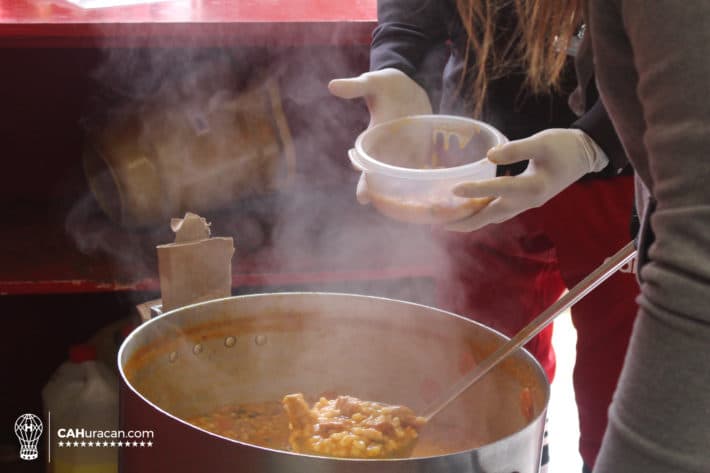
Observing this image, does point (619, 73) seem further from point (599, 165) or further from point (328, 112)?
point (328, 112)

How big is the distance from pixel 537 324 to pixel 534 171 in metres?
0.36

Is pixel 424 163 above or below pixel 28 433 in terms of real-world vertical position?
above

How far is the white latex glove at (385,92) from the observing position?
5.13ft

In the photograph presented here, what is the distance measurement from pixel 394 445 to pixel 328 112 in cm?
128

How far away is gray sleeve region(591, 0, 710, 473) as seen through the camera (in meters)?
0.57

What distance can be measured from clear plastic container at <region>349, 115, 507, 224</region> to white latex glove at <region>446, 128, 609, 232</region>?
3 cm

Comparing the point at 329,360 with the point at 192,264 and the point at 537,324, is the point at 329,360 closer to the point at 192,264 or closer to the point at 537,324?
the point at 192,264

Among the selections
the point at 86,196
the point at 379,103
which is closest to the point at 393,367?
the point at 379,103

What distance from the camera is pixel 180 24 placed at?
169 cm

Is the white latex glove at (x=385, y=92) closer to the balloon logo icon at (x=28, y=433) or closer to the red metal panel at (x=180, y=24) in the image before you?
the red metal panel at (x=180, y=24)

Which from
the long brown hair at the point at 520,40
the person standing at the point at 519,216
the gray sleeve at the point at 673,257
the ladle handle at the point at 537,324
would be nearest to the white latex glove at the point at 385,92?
the person standing at the point at 519,216

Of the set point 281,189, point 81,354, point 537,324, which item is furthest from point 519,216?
point 81,354

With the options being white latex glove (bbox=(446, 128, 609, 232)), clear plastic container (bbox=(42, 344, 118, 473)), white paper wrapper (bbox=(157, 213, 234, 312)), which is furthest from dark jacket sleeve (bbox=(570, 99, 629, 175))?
clear plastic container (bbox=(42, 344, 118, 473))

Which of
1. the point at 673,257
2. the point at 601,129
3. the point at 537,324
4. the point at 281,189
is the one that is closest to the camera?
the point at 673,257
